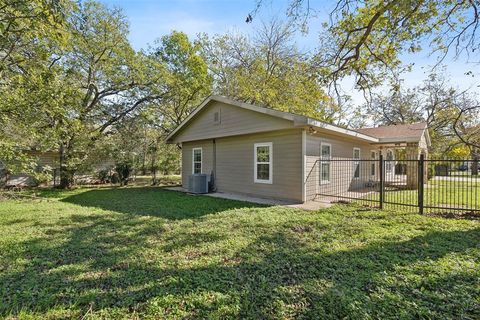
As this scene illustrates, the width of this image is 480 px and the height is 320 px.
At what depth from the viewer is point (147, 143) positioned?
56.3 ft

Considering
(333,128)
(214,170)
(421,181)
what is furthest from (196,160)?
(421,181)

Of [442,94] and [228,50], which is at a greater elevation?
[228,50]

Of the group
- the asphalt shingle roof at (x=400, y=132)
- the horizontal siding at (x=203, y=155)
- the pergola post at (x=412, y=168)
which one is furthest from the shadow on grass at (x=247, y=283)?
the asphalt shingle roof at (x=400, y=132)

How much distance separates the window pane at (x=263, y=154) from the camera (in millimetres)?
9508

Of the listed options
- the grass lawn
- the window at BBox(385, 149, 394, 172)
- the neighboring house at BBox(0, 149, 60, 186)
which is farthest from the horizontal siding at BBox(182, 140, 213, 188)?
the window at BBox(385, 149, 394, 172)

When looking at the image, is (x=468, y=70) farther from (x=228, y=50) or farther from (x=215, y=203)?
(x=228, y=50)

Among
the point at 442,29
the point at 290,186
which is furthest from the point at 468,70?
the point at 290,186

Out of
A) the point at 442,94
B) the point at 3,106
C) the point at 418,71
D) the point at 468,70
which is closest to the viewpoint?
the point at 3,106

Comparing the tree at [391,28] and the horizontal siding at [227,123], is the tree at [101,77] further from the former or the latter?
the tree at [391,28]

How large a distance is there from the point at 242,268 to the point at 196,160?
9.96 meters

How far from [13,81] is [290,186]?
362 inches

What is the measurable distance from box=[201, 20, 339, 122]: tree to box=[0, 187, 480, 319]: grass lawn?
514 inches

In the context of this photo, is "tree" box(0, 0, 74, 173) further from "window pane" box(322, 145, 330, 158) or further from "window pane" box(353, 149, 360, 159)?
"window pane" box(353, 149, 360, 159)

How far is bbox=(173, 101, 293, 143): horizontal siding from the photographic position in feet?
29.1
